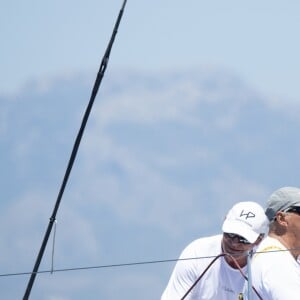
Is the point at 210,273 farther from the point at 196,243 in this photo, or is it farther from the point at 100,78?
the point at 100,78

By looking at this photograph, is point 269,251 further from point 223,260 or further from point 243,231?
point 223,260

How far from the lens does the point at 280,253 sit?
303 cm

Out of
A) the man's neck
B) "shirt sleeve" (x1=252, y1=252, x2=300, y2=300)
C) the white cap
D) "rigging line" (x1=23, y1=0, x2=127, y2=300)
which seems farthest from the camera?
"rigging line" (x1=23, y1=0, x2=127, y2=300)

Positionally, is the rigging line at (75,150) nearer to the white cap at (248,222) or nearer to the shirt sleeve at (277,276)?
the white cap at (248,222)

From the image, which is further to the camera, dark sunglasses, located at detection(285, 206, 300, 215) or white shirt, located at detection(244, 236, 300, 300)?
dark sunglasses, located at detection(285, 206, 300, 215)

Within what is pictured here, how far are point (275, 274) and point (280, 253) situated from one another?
80 mm

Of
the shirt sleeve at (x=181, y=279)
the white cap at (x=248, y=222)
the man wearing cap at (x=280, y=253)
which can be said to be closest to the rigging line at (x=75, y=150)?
the shirt sleeve at (x=181, y=279)

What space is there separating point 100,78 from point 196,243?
761 millimetres

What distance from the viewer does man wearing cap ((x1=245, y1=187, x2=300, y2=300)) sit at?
2955 mm

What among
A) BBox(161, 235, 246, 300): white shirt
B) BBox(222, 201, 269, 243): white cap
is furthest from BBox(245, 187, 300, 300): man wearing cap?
BBox(161, 235, 246, 300): white shirt

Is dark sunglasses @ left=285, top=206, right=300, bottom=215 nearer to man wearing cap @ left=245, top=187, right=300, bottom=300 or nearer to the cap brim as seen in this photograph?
man wearing cap @ left=245, top=187, right=300, bottom=300

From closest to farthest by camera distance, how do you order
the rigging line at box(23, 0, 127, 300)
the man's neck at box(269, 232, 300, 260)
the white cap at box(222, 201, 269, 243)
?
1. the man's neck at box(269, 232, 300, 260)
2. the white cap at box(222, 201, 269, 243)
3. the rigging line at box(23, 0, 127, 300)

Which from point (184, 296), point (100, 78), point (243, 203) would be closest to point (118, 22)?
point (100, 78)

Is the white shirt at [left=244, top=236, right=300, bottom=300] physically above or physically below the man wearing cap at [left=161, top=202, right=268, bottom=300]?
above
